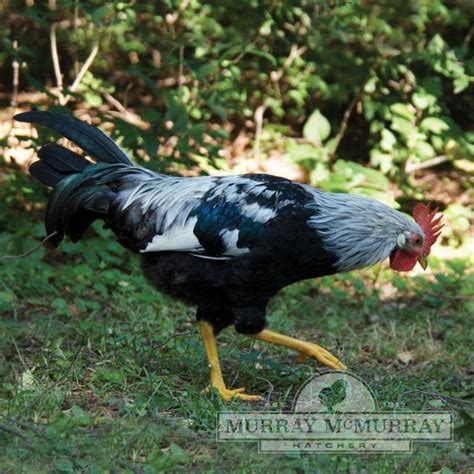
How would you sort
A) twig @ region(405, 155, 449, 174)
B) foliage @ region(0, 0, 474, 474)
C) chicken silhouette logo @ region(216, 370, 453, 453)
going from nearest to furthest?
chicken silhouette logo @ region(216, 370, 453, 453), foliage @ region(0, 0, 474, 474), twig @ region(405, 155, 449, 174)

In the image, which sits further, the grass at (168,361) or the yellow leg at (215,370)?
the yellow leg at (215,370)

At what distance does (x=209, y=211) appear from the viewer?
4543 millimetres

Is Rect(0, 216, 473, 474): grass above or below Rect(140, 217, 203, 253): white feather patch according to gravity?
below

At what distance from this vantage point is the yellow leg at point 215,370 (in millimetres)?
4567

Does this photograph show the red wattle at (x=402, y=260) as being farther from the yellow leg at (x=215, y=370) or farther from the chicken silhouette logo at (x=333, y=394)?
the yellow leg at (x=215, y=370)

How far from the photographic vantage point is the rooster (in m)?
4.41

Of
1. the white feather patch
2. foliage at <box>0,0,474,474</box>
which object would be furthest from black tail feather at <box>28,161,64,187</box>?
foliage at <box>0,0,474,474</box>

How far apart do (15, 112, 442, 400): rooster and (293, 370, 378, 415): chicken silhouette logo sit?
7.0 inches

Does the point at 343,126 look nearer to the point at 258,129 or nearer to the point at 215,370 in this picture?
the point at 258,129

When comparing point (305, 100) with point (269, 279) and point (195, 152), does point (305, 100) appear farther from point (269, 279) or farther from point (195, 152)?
point (269, 279)

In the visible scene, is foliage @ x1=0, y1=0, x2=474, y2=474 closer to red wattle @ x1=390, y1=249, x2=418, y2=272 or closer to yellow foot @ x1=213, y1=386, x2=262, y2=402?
yellow foot @ x1=213, y1=386, x2=262, y2=402

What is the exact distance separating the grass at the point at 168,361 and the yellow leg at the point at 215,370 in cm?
7

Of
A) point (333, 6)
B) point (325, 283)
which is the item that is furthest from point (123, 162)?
point (333, 6)

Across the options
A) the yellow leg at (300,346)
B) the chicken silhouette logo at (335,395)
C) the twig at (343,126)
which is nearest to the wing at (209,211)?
the yellow leg at (300,346)
